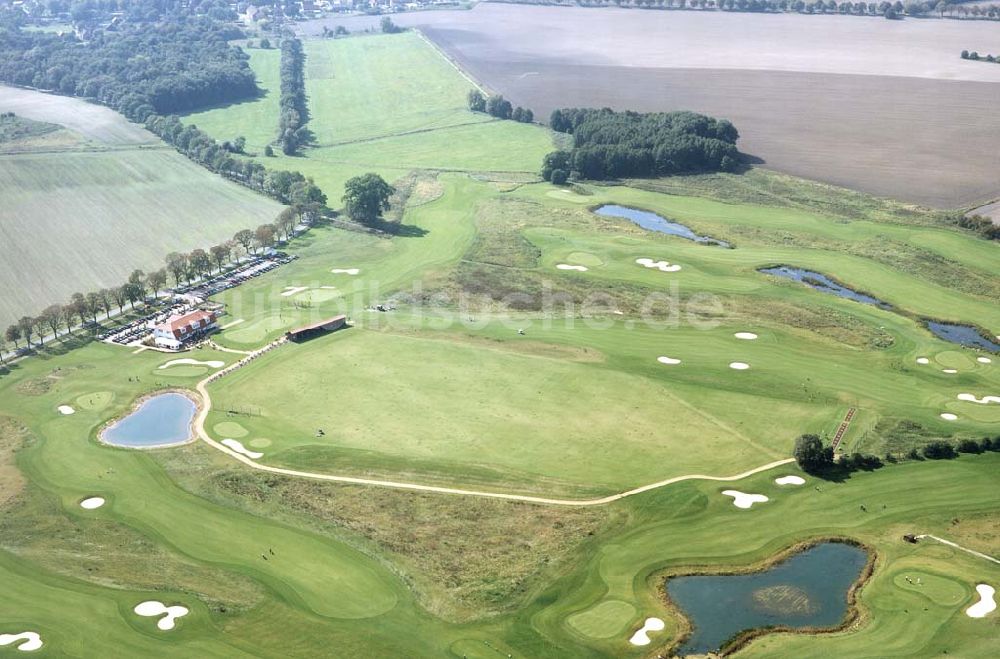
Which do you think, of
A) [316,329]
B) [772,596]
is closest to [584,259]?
[316,329]

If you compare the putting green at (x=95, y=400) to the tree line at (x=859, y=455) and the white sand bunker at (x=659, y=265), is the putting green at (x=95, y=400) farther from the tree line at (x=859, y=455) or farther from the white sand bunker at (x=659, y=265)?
the white sand bunker at (x=659, y=265)

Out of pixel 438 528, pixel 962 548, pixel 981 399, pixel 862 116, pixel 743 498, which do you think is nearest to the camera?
pixel 962 548

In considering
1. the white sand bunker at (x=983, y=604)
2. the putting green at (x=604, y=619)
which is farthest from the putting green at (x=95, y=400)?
the white sand bunker at (x=983, y=604)

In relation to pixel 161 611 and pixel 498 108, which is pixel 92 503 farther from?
pixel 498 108

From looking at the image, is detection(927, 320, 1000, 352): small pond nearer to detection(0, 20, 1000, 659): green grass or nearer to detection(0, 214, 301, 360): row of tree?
detection(0, 20, 1000, 659): green grass

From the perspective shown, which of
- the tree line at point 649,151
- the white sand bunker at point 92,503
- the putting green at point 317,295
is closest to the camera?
the white sand bunker at point 92,503

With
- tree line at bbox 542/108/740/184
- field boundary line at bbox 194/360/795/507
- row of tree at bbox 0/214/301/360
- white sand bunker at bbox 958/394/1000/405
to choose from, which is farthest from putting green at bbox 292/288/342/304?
white sand bunker at bbox 958/394/1000/405
